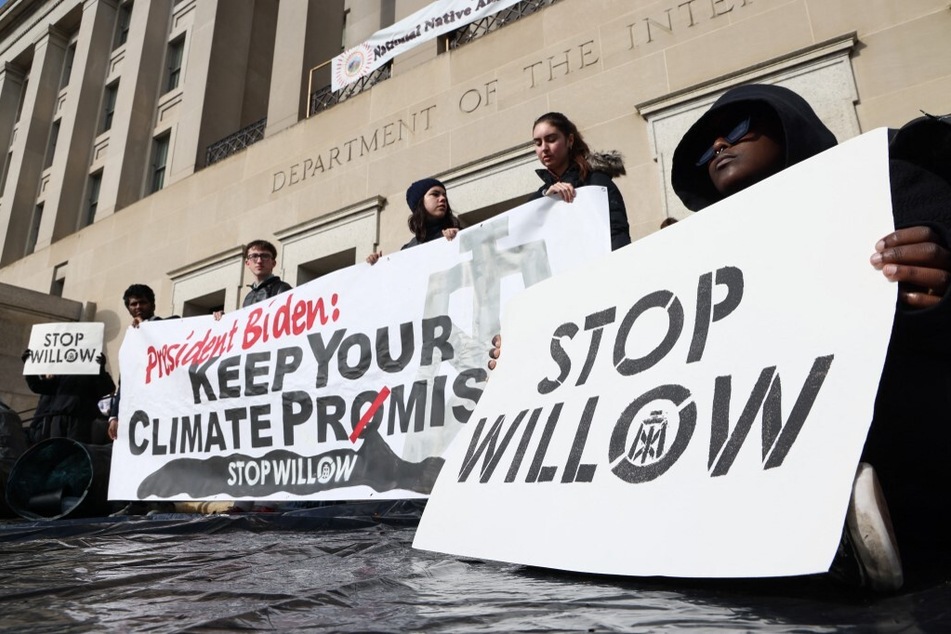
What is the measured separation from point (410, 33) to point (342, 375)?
606cm

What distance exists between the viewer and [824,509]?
0.97 meters

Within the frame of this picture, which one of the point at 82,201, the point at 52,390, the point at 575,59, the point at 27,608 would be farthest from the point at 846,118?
the point at 82,201

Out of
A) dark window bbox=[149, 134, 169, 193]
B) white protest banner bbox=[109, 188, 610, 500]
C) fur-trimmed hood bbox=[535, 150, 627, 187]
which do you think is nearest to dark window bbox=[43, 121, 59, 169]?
dark window bbox=[149, 134, 169, 193]

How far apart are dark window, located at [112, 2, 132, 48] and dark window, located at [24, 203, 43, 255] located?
210 inches

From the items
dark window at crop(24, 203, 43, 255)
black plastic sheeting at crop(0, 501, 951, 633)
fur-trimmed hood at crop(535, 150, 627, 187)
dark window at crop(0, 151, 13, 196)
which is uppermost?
dark window at crop(0, 151, 13, 196)

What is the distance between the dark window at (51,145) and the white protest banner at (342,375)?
714 inches

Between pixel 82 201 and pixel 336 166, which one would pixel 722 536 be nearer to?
pixel 336 166

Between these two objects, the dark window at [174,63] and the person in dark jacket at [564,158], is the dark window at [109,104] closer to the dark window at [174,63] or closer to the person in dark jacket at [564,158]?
the dark window at [174,63]

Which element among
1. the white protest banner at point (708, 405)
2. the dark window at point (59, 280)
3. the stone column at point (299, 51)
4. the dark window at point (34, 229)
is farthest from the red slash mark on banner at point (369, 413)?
the dark window at point (34, 229)

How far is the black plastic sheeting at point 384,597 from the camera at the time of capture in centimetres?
94

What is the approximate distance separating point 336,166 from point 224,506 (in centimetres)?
522

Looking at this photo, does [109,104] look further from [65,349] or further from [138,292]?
[138,292]

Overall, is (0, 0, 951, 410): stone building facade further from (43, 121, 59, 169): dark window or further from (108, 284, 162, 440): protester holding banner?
(108, 284, 162, 440): protester holding banner

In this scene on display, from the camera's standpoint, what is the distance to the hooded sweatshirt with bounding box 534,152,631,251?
2.78 metres
